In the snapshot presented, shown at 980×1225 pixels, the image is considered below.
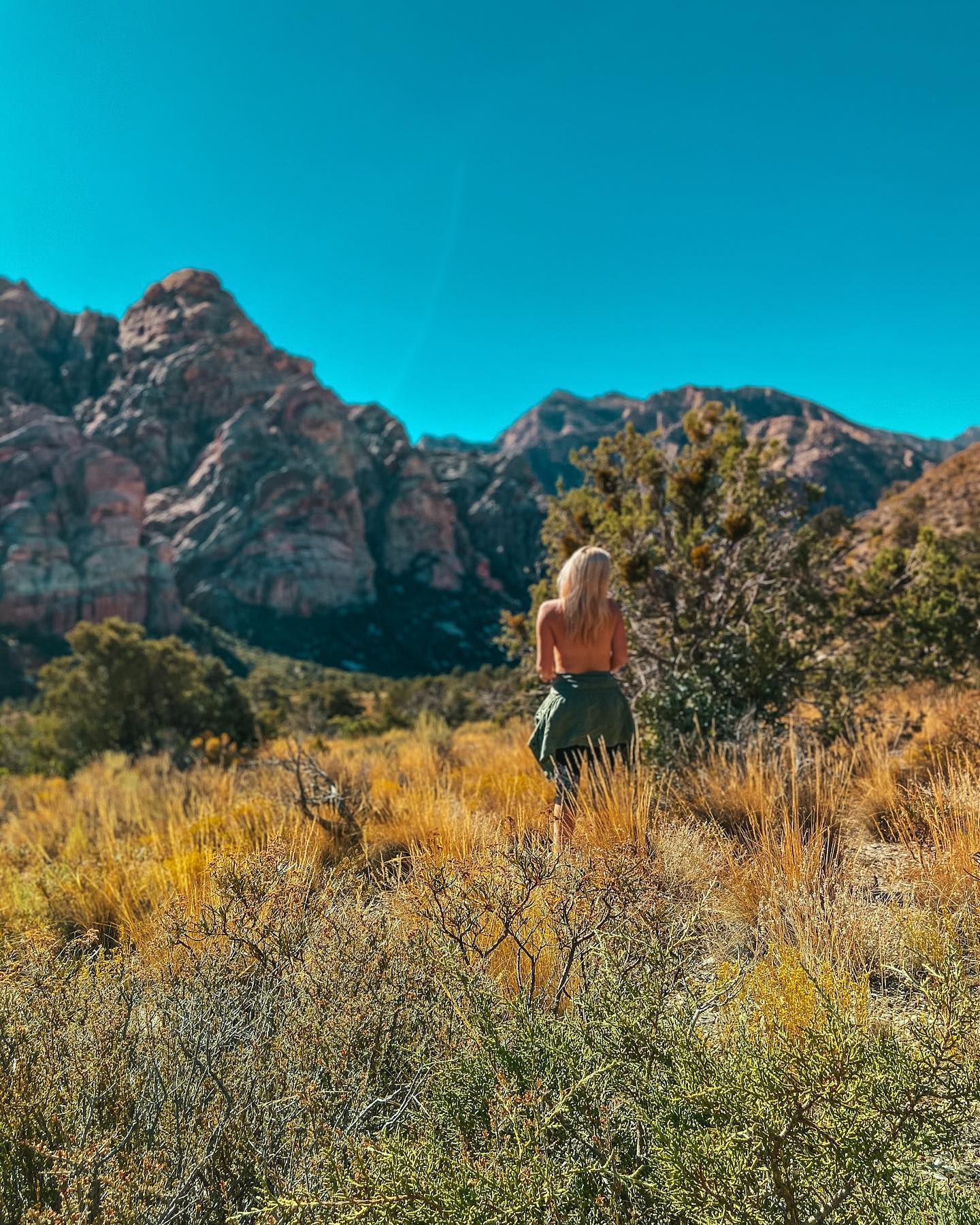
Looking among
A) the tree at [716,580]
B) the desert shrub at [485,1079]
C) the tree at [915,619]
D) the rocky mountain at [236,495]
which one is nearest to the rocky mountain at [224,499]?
the rocky mountain at [236,495]

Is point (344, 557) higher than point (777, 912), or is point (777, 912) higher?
point (344, 557)

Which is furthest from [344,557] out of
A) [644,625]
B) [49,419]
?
[644,625]

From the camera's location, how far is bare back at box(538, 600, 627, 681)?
3.64 metres

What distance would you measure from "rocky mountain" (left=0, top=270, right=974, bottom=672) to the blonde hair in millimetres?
81541

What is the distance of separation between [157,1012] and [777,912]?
80.6 inches

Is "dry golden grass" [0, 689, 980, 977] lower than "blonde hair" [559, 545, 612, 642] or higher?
lower

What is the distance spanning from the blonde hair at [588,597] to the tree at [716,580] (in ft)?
4.57

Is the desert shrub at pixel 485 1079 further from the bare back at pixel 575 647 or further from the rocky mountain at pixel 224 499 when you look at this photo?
the rocky mountain at pixel 224 499

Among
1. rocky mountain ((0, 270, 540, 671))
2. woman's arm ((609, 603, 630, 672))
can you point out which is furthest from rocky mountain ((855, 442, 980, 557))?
rocky mountain ((0, 270, 540, 671))

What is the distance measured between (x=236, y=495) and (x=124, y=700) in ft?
314

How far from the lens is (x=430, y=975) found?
1.74m

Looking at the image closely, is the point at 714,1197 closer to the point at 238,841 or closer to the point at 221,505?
the point at 238,841

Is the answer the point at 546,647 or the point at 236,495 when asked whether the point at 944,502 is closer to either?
the point at 546,647

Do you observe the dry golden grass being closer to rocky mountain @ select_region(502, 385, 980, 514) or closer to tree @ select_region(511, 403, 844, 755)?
tree @ select_region(511, 403, 844, 755)
